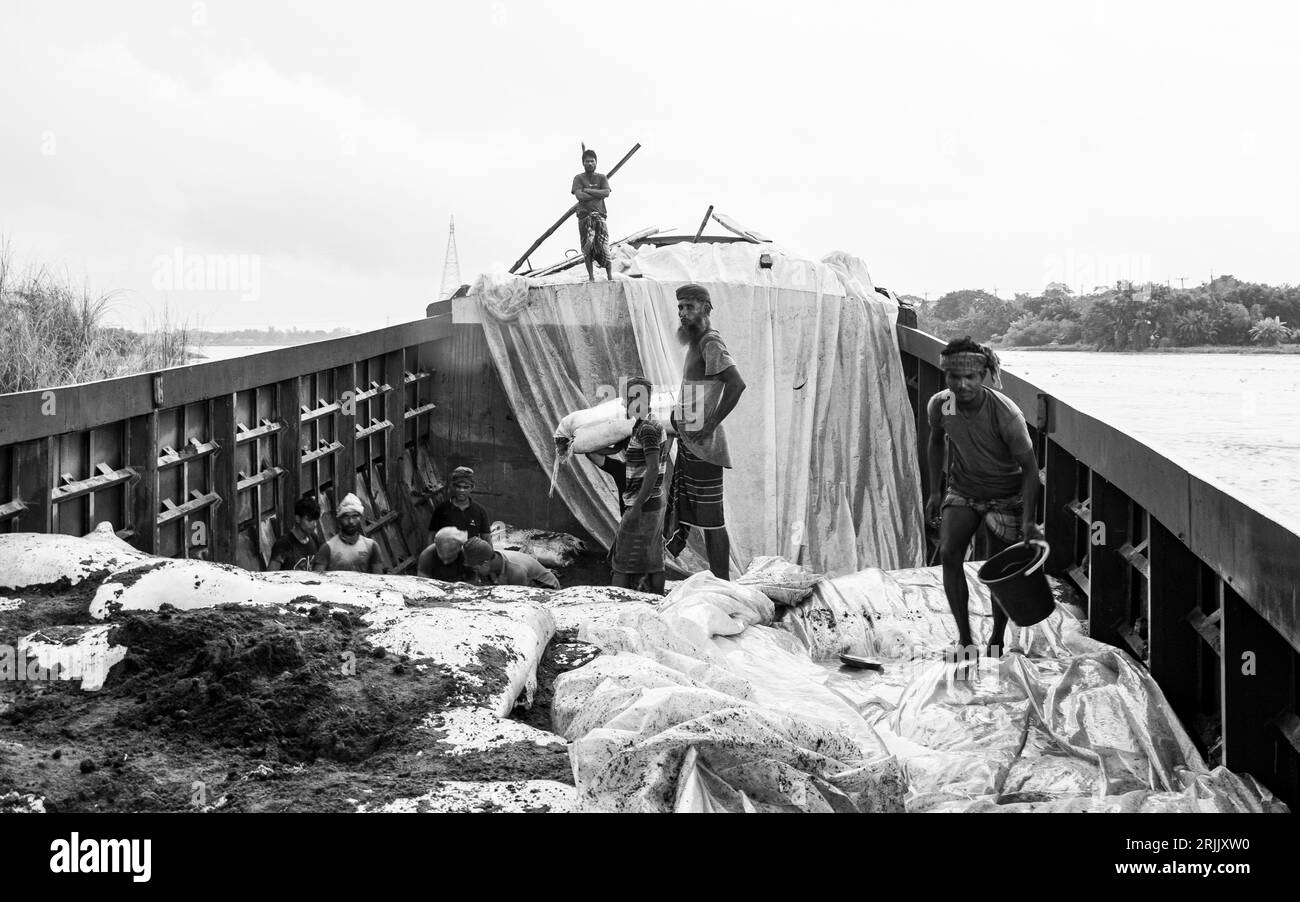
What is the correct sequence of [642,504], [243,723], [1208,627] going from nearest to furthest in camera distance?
[243,723] → [1208,627] → [642,504]

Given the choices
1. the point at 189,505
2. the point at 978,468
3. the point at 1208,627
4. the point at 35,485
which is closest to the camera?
the point at 1208,627

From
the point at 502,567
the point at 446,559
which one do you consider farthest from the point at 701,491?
the point at 446,559

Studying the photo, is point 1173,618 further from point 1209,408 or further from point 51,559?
point 1209,408

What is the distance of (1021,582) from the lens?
5.10 meters

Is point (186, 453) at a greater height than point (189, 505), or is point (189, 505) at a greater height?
A: point (186, 453)

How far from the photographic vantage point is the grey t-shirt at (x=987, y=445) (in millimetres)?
5070

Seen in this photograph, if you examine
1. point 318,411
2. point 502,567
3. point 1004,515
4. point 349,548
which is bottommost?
point 502,567

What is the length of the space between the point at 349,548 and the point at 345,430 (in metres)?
1.68

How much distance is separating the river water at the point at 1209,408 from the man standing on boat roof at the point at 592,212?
3597 millimetres

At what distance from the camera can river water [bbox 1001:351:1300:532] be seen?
35.8 feet

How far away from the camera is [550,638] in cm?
469

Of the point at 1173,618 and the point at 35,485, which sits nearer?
the point at 1173,618

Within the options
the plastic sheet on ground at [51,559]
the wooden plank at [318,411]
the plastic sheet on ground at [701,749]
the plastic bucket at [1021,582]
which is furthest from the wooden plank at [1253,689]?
the wooden plank at [318,411]
